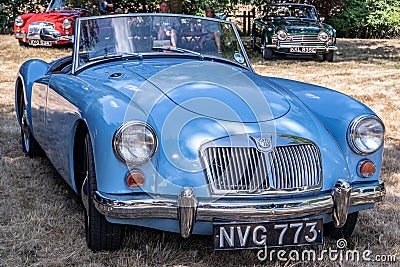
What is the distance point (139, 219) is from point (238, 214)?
505 mm

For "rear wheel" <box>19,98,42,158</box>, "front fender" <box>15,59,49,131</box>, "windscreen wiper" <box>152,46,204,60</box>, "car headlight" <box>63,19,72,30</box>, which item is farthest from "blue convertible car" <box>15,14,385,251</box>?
"car headlight" <box>63,19,72,30</box>

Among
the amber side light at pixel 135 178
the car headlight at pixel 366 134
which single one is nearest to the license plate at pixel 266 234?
the amber side light at pixel 135 178

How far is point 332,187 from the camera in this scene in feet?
9.77

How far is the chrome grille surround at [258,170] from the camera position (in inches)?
111

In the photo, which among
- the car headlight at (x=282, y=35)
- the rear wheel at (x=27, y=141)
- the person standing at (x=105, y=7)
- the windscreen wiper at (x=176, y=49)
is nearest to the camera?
the windscreen wiper at (x=176, y=49)

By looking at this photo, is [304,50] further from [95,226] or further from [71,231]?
[95,226]

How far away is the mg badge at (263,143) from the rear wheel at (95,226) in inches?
33.8

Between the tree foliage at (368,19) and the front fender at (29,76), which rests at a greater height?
the front fender at (29,76)

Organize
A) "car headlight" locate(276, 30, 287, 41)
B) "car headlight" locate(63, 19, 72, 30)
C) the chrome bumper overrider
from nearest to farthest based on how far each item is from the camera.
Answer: the chrome bumper overrider < "car headlight" locate(63, 19, 72, 30) < "car headlight" locate(276, 30, 287, 41)

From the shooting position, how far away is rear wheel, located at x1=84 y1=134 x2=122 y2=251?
9.81ft

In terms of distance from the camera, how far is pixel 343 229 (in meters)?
3.44

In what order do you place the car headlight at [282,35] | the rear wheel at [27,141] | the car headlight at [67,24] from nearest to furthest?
the rear wheel at [27,141] → the car headlight at [67,24] → the car headlight at [282,35]

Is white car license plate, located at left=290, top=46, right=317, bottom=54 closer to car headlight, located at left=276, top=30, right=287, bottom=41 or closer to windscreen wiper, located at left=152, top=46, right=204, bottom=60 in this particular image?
car headlight, located at left=276, top=30, right=287, bottom=41

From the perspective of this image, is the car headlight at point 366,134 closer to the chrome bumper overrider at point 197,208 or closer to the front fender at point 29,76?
the chrome bumper overrider at point 197,208
